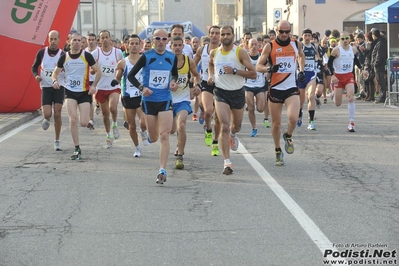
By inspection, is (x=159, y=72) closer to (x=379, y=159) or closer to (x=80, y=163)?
(x=80, y=163)

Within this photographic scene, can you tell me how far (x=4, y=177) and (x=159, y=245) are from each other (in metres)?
4.59

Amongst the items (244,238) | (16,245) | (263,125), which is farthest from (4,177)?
(263,125)

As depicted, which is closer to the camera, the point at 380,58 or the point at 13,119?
the point at 13,119

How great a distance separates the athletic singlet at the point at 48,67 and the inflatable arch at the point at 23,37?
5.16m

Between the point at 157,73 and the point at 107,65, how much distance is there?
4.24 meters

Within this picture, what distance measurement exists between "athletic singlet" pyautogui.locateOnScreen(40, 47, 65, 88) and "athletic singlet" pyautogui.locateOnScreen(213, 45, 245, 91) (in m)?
3.89

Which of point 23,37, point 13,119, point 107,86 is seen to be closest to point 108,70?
point 107,86

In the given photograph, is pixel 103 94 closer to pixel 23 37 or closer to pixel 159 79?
pixel 159 79

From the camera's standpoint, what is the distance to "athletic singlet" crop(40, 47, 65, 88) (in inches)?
547

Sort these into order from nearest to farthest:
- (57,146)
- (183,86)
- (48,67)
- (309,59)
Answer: (183,86), (57,146), (48,67), (309,59)

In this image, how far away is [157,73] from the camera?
10078 mm

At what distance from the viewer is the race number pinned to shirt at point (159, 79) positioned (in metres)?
10.1

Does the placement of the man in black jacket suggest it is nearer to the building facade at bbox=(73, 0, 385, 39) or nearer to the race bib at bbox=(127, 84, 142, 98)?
the race bib at bbox=(127, 84, 142, 98)

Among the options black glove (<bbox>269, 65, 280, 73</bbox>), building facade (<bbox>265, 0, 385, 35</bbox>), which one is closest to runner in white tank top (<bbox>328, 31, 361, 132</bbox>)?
black glove (<bbox>269, 65, 280, 73</bbox>)
